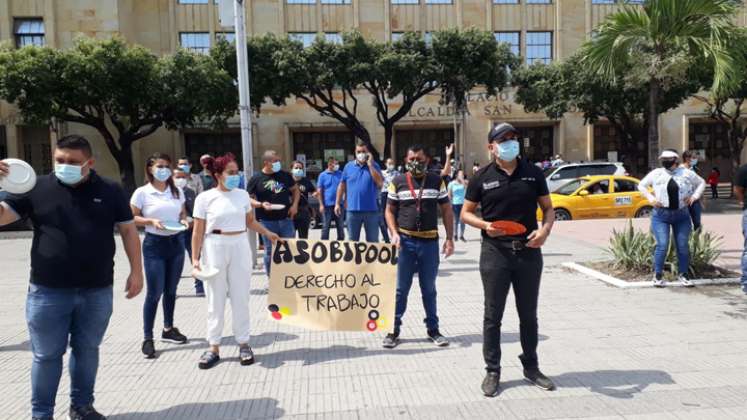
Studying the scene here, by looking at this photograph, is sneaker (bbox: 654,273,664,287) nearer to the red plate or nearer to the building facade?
the red plate

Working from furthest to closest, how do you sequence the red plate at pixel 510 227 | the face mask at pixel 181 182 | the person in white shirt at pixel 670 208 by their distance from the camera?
the face mask at pixel 181 182 < the person in white shirt at pixel 670 208 < the red plate at pixel 510 227

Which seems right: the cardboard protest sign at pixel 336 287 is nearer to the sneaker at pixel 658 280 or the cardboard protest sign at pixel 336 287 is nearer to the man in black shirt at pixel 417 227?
the man in black shirt at pixel 417 227

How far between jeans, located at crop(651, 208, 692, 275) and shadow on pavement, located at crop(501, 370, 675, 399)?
328 centimetres

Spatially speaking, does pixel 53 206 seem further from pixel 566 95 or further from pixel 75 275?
pixel 566 95

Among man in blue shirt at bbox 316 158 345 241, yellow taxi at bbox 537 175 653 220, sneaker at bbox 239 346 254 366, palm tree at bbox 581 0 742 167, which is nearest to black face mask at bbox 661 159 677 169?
Answer: palm tree at bbox 581 0 742 167

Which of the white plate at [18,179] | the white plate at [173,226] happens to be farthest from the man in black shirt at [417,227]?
the white plate at [18,179]

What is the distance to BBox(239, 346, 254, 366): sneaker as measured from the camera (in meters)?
5.01

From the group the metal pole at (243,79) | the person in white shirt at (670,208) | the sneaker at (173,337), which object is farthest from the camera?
the metal pole at (243,79)

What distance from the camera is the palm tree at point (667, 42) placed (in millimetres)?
8094

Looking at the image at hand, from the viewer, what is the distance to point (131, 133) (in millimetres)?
22391

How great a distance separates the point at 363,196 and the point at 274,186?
48.2 inches

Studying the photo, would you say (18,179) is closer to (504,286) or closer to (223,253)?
(223,253)

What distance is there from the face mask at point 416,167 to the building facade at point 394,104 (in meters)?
23.5

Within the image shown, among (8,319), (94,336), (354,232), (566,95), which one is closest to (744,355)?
(354,232)
